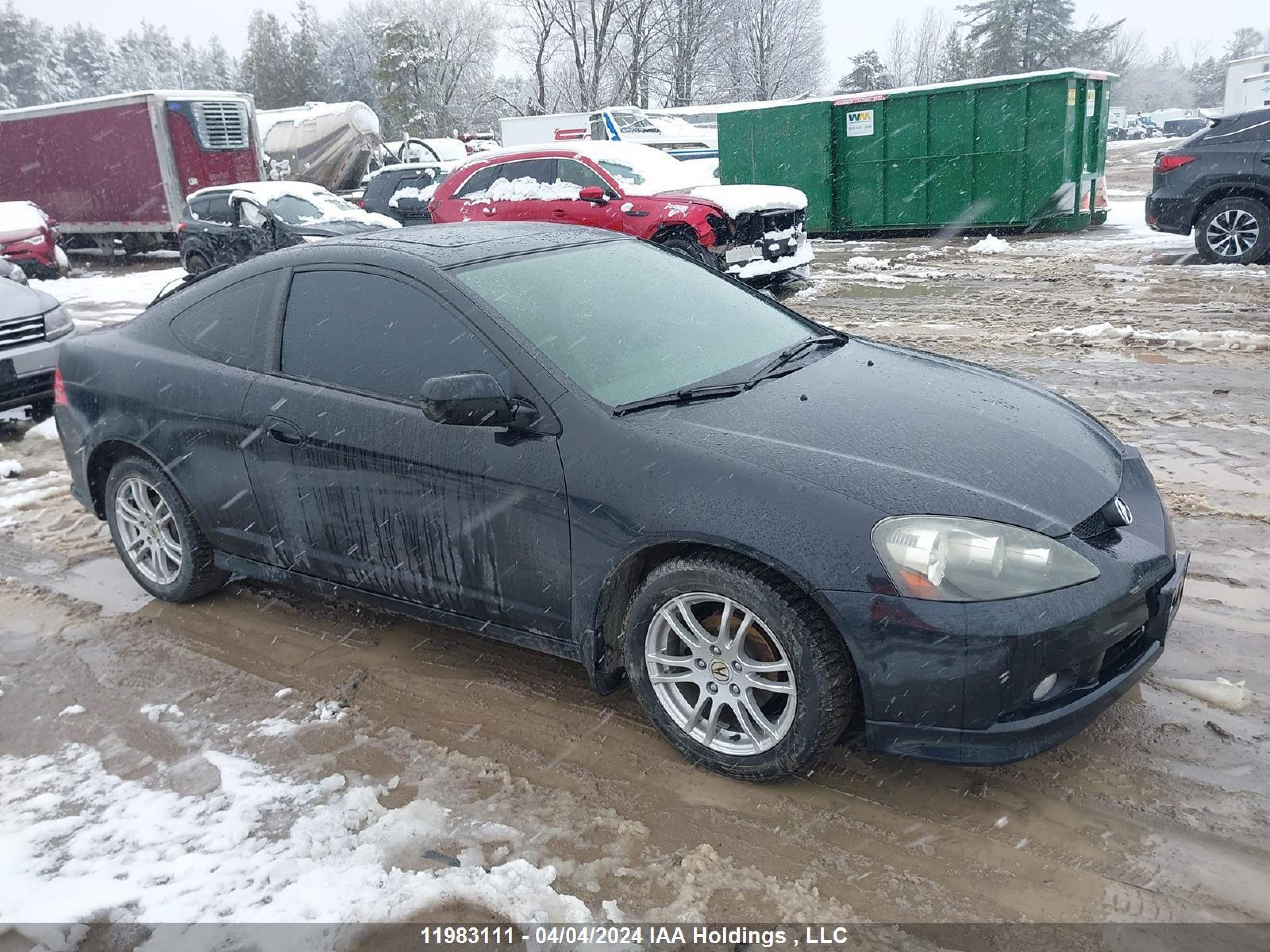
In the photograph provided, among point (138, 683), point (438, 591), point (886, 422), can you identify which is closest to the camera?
point (886, 422)

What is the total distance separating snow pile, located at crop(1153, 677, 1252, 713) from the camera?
3.14 m

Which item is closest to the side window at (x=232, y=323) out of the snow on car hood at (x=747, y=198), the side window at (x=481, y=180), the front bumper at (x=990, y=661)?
the front bumper at (x=990, y=661)

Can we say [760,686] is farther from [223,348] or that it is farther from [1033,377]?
[1033,377]

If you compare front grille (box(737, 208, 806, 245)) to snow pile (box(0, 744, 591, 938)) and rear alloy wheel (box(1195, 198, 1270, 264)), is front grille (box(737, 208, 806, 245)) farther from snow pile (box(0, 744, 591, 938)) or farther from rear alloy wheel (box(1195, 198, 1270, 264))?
snow pile (box(0, 744, 591, 938))

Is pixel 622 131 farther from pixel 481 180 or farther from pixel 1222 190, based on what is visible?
pixel 1222 190

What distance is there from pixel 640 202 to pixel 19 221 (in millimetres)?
13081

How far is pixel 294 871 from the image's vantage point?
264 cm

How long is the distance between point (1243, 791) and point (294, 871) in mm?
2576

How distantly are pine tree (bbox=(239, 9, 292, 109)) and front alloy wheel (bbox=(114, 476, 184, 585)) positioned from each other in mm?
65543

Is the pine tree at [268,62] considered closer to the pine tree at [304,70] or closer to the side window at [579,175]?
the pine tree at [304,70]

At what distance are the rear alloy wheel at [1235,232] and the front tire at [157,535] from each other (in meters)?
11.4

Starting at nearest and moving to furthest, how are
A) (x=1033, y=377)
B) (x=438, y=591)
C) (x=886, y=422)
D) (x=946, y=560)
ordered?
(x=946, y=560)
(x=886, y=422)
(x=438, y=591)
(x=1033, y=377)

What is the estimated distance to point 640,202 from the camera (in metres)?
11.3

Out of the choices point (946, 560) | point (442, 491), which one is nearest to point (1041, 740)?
point (946, 560)
